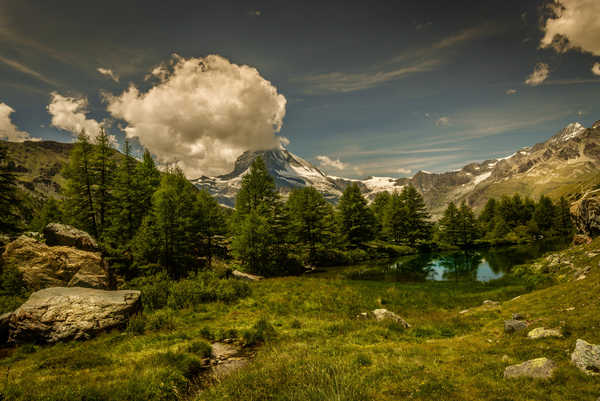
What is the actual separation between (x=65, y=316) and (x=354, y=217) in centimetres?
5636

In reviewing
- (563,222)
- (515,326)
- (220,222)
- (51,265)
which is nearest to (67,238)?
(51,265)

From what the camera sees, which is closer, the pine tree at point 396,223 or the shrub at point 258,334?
the shrub at point 258,334

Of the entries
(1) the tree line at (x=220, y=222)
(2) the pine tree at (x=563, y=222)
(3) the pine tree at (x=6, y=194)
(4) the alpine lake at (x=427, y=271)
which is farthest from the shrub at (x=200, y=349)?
(2) the pine tree at (x=563, y=222)

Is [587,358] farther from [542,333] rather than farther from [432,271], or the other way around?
[432,271]

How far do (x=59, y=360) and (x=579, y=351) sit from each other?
1796 centimetres

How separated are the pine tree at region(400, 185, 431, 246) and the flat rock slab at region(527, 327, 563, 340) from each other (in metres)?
66.7

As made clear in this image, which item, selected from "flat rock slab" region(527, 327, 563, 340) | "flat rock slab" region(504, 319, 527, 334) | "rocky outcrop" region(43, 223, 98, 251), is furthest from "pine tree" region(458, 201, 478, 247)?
"rocky outcrop" region(43, 223, 98, 251)

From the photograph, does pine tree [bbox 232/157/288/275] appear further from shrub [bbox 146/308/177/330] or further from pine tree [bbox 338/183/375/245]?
shrub [bbox 146/308/177/330]

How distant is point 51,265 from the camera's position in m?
20.5

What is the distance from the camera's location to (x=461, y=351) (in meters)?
10.1

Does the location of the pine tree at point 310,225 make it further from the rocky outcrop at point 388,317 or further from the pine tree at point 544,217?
the pine tree at point 544,217

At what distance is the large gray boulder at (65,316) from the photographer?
→ 1229 cm

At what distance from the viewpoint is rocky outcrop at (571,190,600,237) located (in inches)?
1131

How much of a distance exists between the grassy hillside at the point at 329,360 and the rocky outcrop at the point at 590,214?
21675mm
